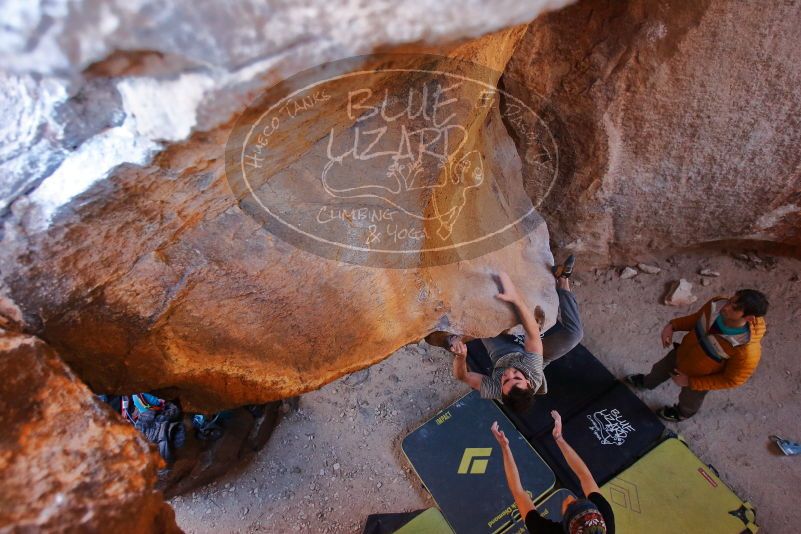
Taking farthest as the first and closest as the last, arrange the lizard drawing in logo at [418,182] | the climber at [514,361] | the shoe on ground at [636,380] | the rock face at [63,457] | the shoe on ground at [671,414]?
the shoe on ground at [636,380], the shoe on ground at [671,414], the climber at [514,361], the lizard drawing in logo at [418,182], the rock face at [63,457]

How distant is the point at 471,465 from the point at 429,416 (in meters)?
0.33

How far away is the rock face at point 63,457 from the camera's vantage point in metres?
1.07

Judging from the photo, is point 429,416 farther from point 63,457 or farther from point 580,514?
point 63,457

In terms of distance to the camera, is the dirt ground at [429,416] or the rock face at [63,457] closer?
the rock face at [63,457]

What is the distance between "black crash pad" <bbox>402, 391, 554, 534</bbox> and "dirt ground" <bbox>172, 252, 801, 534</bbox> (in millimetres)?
79

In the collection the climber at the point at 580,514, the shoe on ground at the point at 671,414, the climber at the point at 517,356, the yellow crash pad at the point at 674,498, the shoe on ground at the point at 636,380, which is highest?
the climber at the point at 517,356


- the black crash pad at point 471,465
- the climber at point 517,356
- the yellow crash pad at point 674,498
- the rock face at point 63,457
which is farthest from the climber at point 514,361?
the rock face at point 63,457

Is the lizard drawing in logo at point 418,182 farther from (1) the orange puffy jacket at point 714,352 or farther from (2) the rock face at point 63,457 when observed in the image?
(1) the orange puffy jacket at point 714,352

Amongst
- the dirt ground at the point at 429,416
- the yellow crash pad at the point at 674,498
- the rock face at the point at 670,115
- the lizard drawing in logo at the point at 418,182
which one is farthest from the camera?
the dirt ground at the point at 429,416

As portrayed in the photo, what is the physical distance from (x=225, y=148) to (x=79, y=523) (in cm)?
78

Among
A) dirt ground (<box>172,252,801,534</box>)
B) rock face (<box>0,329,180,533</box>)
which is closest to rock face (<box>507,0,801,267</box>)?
dirt ground (<box>172,252,801,534</box>)

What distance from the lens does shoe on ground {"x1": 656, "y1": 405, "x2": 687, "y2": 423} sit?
2900 mm

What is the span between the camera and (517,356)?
2.40 metres

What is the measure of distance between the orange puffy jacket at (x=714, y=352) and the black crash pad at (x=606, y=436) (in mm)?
411
